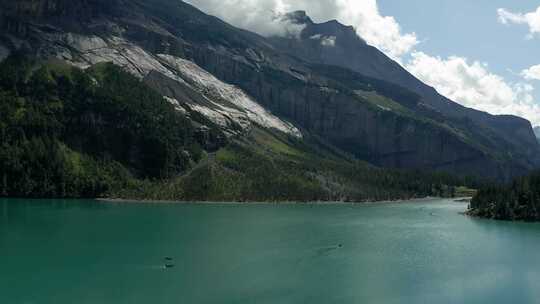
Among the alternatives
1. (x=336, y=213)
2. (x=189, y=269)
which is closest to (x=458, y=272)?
(x=189, y=269)

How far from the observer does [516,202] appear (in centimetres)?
16475

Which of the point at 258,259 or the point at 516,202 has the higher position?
the point at 516,202

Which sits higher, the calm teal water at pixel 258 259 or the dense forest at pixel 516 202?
the dense forest at pixel 516 202

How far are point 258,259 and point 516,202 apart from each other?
10050 cm

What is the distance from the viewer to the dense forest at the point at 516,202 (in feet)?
531

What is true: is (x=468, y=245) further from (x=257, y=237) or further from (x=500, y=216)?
(x=500, y=216)

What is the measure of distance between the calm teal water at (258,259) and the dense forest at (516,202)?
881cm

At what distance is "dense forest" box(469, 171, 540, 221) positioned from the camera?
162000 millimetres

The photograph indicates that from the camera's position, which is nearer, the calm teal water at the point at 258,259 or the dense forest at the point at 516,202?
the calm teal water at the point at 258,259

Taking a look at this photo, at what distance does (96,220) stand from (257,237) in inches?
1830

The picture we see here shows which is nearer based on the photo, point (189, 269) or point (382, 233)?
point (189, 269)

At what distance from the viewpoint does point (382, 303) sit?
70.3 m

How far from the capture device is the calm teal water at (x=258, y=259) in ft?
241

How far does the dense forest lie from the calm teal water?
881 cm
